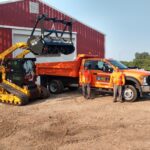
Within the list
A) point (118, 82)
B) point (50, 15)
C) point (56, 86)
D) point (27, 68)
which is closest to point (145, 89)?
point (118, 82)

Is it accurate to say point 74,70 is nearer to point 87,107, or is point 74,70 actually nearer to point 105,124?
point 87,107

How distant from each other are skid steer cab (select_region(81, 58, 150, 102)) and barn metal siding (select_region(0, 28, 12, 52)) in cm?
499

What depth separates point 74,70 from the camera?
1731cm

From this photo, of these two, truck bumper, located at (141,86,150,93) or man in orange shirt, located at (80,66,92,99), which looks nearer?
truck bumper, located at (141,86,150,93)

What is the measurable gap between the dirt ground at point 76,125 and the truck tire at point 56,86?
8.57ft

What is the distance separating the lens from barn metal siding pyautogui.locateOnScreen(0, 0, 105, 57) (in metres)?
19.6

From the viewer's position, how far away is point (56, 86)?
18016 millimetres

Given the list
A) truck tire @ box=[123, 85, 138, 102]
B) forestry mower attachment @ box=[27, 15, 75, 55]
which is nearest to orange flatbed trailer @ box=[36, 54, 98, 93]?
forestry mower attachment @ box=[27, 15, 75, 55]

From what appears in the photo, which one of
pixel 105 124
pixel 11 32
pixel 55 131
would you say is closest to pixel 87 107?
pixel 105 124

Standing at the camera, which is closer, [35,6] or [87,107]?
[87,107]

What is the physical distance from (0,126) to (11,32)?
1037 cm

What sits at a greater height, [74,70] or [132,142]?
[74,70]

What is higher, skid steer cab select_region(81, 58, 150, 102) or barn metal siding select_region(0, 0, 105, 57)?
barn metal siding select_region(0, 0, 105, 57)

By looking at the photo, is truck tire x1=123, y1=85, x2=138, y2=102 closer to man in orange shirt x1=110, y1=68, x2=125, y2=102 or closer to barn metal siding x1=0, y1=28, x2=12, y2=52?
man in orange shirt x1=110, y1=68, x2=125, y2=102
